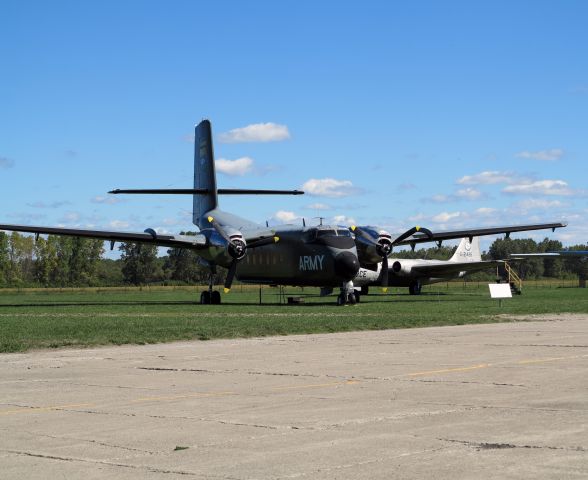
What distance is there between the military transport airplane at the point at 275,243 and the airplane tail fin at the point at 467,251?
1190 inches

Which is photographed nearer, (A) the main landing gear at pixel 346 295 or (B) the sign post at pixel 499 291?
(B) the sign post at pixel 499 291

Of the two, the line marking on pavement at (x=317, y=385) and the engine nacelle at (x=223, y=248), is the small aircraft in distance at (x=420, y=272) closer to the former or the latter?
the engine nacelle at (x=223, y=248)

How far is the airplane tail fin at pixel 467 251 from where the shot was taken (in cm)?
8275

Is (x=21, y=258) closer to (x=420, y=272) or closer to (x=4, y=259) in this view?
(x=4, y=259)

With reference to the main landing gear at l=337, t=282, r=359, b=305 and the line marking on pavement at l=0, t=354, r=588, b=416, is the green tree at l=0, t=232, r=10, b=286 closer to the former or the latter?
the main landing gear at l=337, t=282, r=359, b=305

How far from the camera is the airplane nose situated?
44.0m

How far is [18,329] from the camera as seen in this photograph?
85.3ft

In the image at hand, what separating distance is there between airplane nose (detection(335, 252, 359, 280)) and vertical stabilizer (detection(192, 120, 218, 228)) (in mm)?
11434

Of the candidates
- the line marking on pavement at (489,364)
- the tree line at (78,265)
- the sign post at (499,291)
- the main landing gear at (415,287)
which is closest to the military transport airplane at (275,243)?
the sign post at (499,291)

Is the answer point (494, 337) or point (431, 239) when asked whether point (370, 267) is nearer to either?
point (431, 239)

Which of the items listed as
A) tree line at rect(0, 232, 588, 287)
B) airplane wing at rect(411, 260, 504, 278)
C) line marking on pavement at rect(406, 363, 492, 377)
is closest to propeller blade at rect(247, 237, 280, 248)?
airplane wing at rect(411, 260, 504, 278)

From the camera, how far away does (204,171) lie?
2142 inches

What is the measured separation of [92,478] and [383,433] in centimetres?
304

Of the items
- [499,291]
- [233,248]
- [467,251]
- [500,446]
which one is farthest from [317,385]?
[467,251]
